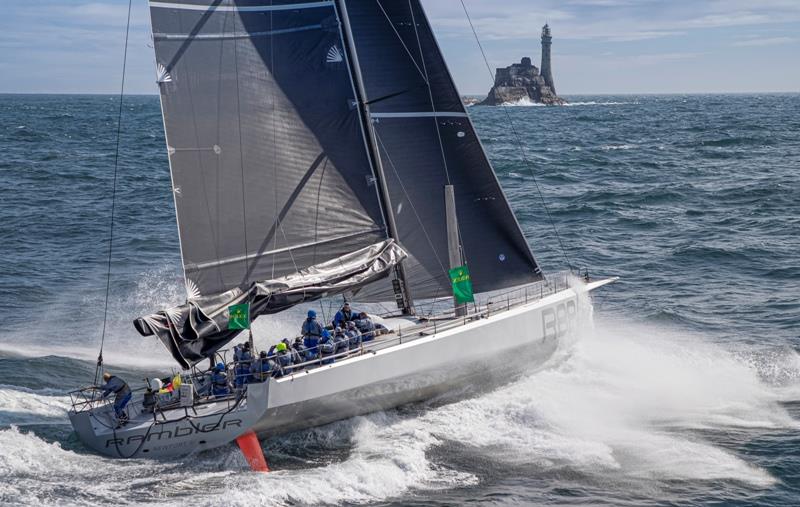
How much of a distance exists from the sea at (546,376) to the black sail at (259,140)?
3.64 m

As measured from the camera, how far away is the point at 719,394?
19.9 meters

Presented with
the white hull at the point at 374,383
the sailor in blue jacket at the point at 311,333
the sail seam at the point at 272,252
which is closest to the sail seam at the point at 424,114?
the sail seam at the point at 272,252

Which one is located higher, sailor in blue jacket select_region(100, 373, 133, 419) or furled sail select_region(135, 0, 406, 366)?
furled sail select_region(135, 0, 406, 366)

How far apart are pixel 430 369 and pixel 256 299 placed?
3.57 meters

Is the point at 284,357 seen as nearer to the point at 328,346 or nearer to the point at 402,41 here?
the point at 328,346

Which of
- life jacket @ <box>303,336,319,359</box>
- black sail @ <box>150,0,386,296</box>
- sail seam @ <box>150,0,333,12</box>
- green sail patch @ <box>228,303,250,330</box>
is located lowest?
life jacket @ <box>303,336,319,359</box>

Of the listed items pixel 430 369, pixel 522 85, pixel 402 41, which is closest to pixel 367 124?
pixel 402 41

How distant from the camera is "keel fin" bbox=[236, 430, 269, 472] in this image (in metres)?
16.2

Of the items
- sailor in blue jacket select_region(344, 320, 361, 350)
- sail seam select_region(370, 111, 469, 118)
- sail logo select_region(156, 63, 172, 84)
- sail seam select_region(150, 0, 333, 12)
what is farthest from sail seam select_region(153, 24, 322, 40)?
sailor in blue jacket select_region(344, 320, 361, 350)

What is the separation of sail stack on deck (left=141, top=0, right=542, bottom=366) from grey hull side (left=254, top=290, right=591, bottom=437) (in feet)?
4.47

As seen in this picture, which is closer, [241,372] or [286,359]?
[286,359]

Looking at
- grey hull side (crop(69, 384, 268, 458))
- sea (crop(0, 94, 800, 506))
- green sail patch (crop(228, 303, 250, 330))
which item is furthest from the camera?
green sail patch (crop(228, 303, 250, 330))

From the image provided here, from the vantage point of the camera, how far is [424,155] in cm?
2066

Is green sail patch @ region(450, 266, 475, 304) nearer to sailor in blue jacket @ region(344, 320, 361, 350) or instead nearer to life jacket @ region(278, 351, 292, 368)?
sailor in blue jacket @ region(344, 320, 361, 350)
